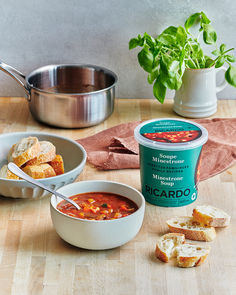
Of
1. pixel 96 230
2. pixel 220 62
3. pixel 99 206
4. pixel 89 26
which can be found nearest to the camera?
pixel 96 230

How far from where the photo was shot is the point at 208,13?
223cm

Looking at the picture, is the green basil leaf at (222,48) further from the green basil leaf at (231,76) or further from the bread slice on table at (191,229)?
the bread slice on table at (191,229)

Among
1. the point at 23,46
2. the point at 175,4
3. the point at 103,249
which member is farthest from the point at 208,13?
the point at 103,249

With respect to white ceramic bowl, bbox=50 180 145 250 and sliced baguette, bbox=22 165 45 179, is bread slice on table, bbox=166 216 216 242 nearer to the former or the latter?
white ceramic bowl, bbox=50 180 145 250

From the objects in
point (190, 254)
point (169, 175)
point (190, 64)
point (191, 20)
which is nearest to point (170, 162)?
point (169, 175)

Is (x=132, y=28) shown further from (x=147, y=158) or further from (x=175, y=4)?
(x=147, y=158)

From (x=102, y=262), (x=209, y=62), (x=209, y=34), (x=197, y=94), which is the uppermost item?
(x=209, y=34)

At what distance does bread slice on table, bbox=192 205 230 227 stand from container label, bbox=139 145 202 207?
0.30 feet

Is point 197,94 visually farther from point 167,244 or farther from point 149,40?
point 167,244

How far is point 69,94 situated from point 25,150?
432 mm

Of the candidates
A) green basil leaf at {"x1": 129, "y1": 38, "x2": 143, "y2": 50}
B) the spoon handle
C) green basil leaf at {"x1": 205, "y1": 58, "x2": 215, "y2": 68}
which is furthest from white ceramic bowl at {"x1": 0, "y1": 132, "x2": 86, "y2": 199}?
green basil leaf at {"x1": 205, "y1": 58, "x2": 215, "y2": 68}

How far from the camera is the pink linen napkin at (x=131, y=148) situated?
5.89 ft

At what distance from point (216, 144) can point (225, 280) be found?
0.73m

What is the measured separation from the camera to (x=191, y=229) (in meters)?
1.41
